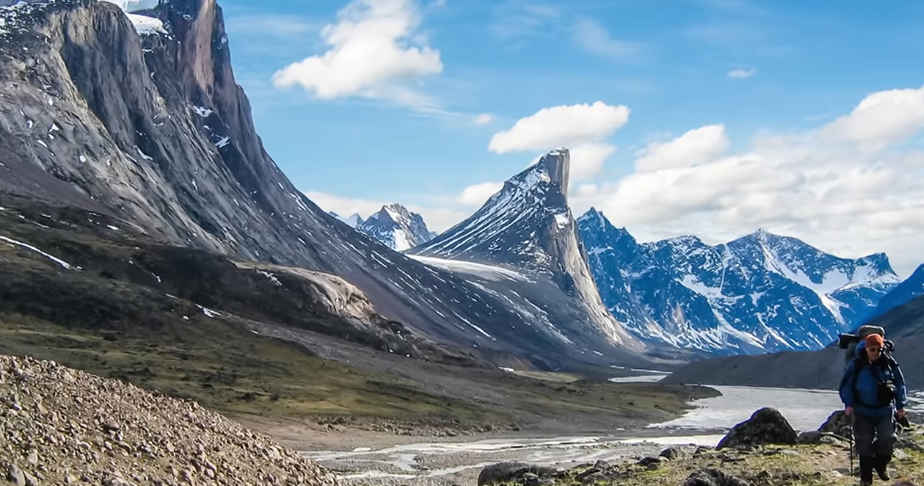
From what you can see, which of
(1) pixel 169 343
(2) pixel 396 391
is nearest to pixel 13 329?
(1) pixel 169 343

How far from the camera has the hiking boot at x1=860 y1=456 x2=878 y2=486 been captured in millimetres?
23188

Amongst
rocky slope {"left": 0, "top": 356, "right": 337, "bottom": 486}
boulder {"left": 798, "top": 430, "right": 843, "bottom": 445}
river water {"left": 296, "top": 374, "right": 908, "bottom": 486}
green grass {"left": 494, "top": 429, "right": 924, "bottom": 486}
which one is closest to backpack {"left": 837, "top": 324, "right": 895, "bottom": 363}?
green grass {"left": 494, "top": 429, "right": 924, "bottom": 486}

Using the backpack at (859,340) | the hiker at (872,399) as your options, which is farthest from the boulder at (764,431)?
the hiker at (872,399)

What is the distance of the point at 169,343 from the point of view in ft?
514

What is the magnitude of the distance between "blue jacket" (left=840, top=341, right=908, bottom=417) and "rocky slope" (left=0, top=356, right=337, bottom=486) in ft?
57.0

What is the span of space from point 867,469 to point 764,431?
22324 mm

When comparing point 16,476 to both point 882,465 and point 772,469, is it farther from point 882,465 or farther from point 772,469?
point 882,465

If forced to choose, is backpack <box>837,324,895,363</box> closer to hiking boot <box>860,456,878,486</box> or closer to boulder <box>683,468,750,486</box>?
hiking boot <box>860,456,878,486</box>

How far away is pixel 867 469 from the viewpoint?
23297 mm

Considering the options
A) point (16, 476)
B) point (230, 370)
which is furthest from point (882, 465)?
point (230, 370)

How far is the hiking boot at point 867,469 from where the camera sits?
23.2 metres

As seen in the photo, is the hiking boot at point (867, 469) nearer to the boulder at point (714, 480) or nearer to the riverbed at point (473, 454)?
the boulder at point (714, 480)

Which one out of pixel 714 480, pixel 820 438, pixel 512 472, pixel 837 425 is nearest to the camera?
pixel 714 480

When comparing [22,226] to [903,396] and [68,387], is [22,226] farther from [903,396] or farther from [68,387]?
[903,396]
